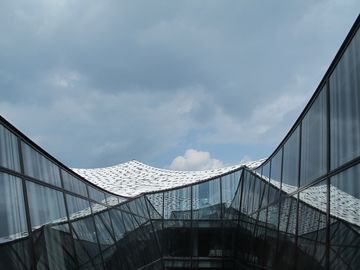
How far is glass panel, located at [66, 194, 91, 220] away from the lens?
1371 centimetres

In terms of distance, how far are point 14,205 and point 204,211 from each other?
23.6 m

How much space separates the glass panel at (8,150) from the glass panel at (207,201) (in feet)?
74.8

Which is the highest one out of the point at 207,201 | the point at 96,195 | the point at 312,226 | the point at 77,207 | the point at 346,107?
the point at 346,107

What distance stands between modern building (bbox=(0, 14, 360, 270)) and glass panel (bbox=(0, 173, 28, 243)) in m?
0.02

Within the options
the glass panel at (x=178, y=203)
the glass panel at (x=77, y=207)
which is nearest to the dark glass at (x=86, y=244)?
the glass panel at (x=77, y=207)

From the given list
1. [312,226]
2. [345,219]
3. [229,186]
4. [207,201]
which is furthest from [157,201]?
[345,219]

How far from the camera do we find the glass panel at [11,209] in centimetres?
784

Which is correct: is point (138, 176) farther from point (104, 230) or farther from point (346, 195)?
point (346, 195)

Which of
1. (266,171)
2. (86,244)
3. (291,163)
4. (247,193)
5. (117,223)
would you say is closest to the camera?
(291,163)

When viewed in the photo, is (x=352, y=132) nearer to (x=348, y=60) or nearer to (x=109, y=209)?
(x=348, y=60)

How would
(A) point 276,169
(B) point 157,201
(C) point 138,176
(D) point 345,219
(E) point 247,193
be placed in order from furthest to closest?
(C) point 138,176
(B) point 157,201
(E) point 247,193
(A) point 276,169
(D) point 345,219

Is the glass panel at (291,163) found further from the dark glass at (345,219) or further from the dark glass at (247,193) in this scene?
the dark glass at (247,193)

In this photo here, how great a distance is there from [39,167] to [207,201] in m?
21.3

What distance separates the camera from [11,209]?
27.5ft
